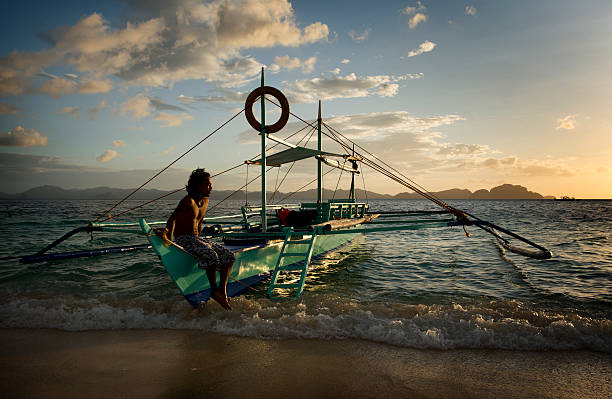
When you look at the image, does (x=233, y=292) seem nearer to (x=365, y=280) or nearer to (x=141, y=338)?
(x=141, y=338)

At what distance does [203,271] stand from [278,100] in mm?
6031

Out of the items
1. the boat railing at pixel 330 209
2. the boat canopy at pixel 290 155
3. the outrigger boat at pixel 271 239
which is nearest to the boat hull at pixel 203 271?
the outrigger boat at pixel 271 239

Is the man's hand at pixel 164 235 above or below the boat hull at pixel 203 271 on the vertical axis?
above

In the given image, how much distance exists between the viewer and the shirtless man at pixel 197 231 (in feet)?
19.0

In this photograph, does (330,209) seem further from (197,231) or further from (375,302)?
(197,231)

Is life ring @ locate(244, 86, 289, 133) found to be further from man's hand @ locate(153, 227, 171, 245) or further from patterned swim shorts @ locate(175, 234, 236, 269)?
man's hand @ locate(153, 227, 171, 245)

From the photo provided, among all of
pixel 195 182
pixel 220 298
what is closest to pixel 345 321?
pixel 220 298

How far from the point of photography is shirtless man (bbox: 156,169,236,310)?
578 cm

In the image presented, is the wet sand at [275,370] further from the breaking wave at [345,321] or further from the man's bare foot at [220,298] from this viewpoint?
the man's bare foot at [220,298]

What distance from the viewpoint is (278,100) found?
33.0 feet

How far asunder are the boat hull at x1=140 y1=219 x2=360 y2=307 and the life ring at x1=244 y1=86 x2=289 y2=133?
3.78 m

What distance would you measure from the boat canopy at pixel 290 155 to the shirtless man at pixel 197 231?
5.74 metres

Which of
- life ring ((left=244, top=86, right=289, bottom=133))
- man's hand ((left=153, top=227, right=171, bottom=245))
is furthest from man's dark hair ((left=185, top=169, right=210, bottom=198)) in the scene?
life ring ((left=244, top=86, right=289, bottom=133))

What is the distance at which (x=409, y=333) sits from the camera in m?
5.35
